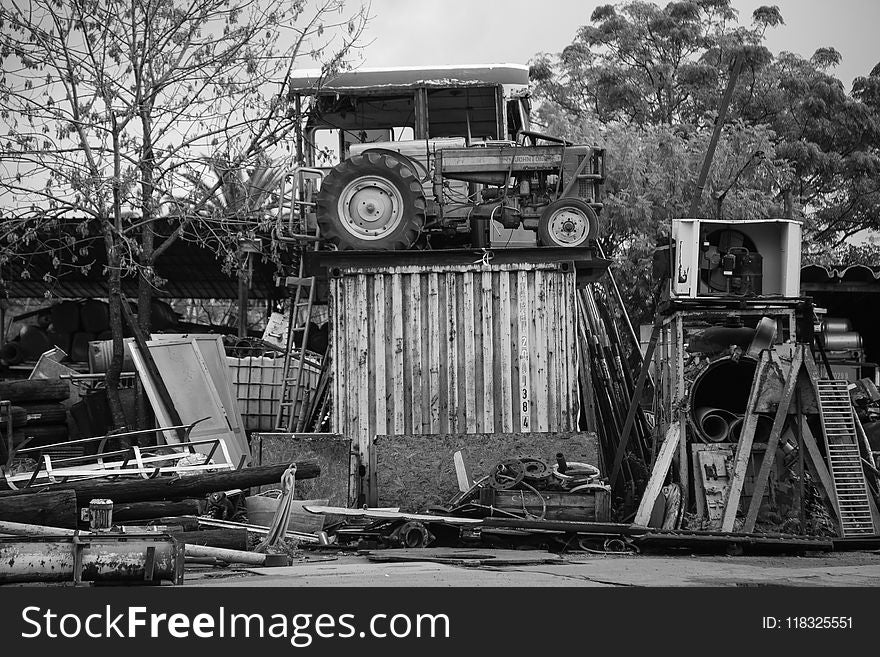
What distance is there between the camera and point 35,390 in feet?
50.6

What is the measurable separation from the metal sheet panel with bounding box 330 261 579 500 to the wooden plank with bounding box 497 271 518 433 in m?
0.01

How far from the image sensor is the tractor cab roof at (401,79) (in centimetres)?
1501

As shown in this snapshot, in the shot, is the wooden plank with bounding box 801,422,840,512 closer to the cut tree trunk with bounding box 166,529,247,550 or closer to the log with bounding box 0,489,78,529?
the cut tree trunk with bounding box 166,529,247,550

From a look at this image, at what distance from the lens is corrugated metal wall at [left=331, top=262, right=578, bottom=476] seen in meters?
12.6

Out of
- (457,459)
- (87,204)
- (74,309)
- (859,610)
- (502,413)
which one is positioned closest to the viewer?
(859,610)

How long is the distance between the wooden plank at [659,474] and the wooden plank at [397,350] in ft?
9.68

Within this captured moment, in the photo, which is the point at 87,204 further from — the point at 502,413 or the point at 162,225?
the point at 502,413

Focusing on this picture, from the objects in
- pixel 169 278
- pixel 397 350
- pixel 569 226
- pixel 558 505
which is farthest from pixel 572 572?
pixel 169 278

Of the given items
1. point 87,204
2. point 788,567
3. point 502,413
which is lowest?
point 788,567

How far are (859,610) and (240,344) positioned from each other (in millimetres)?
14460

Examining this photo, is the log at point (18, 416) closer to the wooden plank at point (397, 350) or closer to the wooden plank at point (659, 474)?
the wooden plank at point (397, 350)

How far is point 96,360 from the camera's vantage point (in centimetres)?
1848

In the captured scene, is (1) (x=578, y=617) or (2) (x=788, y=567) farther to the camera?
(2) (x=788, y=567)

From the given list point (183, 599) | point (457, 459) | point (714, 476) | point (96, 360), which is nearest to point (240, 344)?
point (96, 360)
